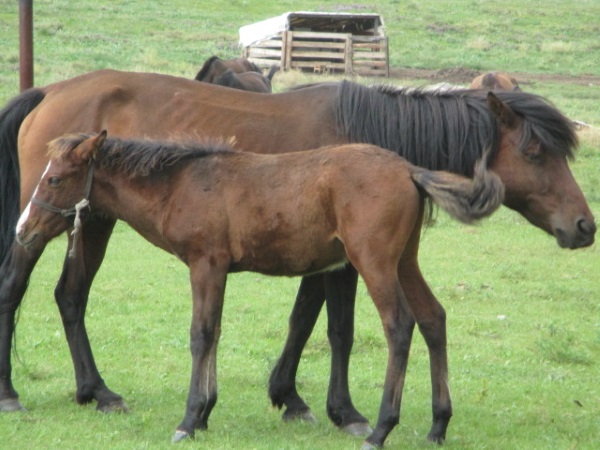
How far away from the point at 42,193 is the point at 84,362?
146 centimetres

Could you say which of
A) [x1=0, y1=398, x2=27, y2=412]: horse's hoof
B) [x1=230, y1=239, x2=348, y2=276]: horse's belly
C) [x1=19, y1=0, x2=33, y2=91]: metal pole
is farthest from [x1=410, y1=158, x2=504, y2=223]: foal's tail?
[x1=19, y1=0, x2=33, y2=91]: metal pole

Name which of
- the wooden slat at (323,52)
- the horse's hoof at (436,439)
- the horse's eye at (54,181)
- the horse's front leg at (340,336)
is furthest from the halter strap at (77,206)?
the wooden slat at (323,52)

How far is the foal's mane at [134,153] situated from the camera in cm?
592

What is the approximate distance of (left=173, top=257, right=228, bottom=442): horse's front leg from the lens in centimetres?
577

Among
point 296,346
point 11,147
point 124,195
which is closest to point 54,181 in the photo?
point 124,195

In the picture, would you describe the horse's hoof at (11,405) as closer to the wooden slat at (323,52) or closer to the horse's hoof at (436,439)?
the horse's hoof at (436,439)

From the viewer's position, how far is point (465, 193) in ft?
17.9

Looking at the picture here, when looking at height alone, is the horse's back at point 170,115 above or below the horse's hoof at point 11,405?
above

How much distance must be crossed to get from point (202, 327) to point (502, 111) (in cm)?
222

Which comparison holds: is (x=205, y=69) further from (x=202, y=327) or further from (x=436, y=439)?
(x=436, y=439)

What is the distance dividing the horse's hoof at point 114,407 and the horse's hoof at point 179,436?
950mm

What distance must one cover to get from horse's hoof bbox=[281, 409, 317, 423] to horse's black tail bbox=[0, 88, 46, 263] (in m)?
2.41

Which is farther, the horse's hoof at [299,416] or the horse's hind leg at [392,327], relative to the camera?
the horse's hoof at [299,416]

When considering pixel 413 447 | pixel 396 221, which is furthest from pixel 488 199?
pixel 413 447
